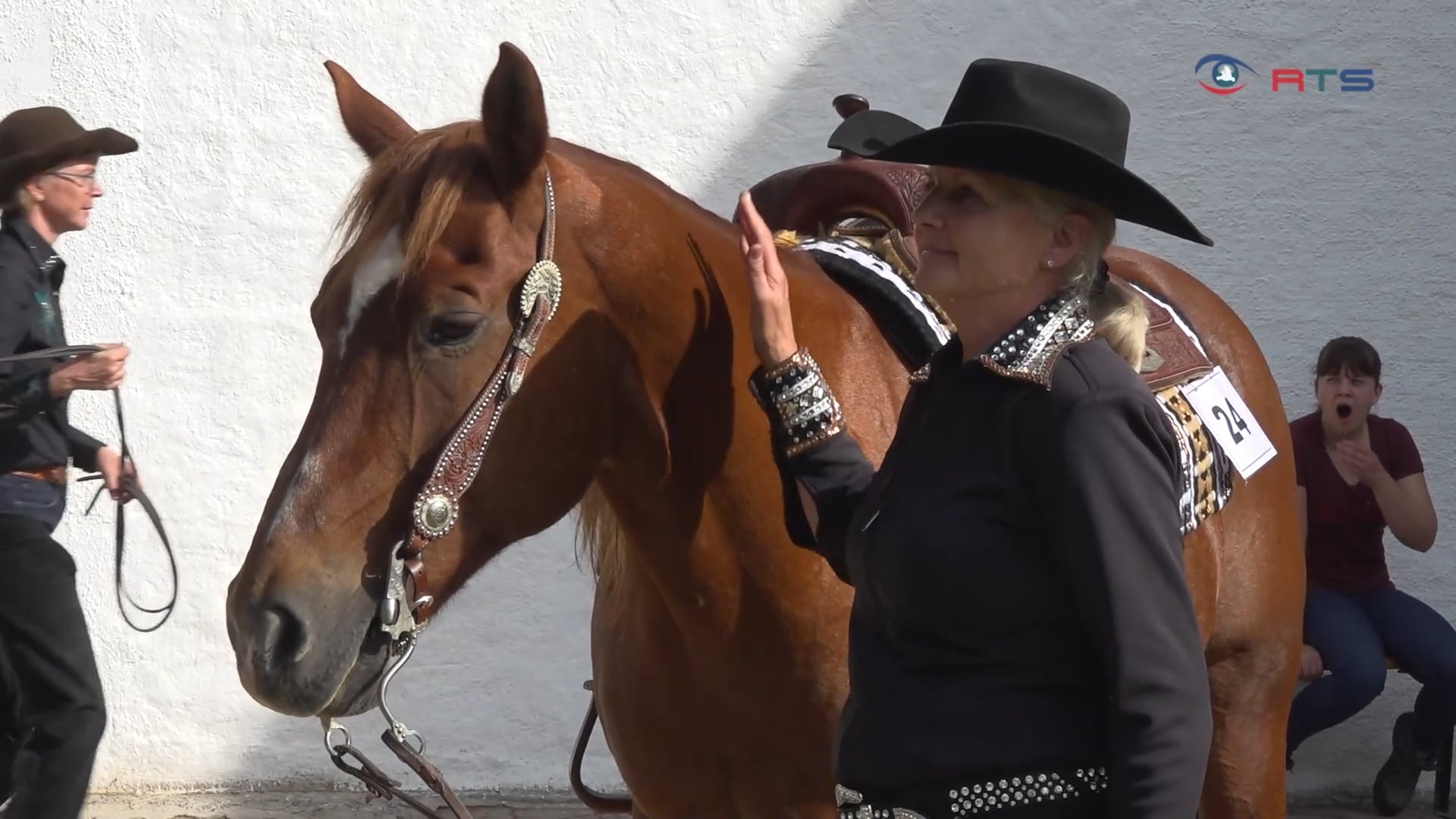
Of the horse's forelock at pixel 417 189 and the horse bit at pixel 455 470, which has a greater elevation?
the horse's forelock at pixel 417 189

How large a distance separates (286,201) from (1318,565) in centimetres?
365

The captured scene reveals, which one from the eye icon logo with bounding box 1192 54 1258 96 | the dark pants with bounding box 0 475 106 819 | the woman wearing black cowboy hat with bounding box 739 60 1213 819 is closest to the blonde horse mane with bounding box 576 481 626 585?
the woman wearing black cowboy hat with bounding box 739 60 1213 819

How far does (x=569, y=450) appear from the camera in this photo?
2203mm

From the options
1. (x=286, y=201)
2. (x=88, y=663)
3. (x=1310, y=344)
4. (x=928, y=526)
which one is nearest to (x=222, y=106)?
(x=286, y=201)

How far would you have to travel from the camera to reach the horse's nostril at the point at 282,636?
1930 mm

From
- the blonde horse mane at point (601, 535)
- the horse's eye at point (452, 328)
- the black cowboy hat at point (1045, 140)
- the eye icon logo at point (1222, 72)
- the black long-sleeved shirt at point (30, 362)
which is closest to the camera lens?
the black cowboy hat at point (1045, 140)

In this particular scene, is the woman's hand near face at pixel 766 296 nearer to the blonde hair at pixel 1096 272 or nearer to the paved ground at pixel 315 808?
the blonde hair at pixel 1096 272

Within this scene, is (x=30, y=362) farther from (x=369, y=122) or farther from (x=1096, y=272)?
(x=1096, y=272)

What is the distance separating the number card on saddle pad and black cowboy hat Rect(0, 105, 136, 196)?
2677mm

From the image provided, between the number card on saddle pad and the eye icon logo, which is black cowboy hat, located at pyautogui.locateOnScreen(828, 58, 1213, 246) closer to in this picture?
the number card on saddle pad

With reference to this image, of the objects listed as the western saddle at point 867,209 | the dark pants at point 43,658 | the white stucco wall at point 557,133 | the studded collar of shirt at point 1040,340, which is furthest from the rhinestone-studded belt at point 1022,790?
the white stucco wall at point 557,133

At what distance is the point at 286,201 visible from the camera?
5086 mm

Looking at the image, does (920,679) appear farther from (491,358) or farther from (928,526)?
(491,358)

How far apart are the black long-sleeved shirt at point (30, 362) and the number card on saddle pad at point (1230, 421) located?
255 centimetres
